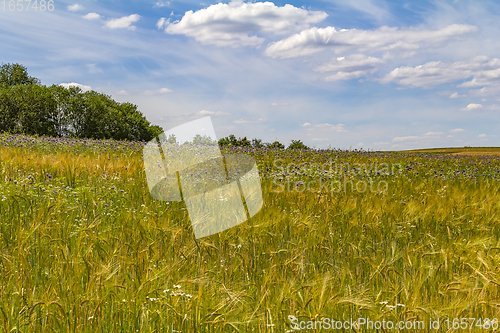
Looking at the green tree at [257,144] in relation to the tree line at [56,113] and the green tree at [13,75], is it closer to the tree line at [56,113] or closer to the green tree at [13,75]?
the tree line at [56,113]

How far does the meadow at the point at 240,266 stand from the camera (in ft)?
8.20

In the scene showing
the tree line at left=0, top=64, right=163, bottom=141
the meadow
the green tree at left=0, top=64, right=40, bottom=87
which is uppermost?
the green tree at left=0, top=64, right=40, bottom=87

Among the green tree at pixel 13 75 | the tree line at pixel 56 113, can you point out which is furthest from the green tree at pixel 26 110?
the green tree at pixel 13 75

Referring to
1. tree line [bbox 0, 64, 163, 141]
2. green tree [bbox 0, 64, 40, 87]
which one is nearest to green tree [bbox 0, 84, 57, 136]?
tree line [bbox 0, 64, 163, 141]

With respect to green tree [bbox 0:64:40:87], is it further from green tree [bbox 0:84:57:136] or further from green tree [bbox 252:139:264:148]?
green tree [bbox 252:139:264:148]

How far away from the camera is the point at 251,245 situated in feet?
13.1

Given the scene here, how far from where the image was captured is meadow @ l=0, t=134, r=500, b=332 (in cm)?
250

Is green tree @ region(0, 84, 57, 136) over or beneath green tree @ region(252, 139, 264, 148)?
over

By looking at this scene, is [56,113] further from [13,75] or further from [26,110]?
[13,75]

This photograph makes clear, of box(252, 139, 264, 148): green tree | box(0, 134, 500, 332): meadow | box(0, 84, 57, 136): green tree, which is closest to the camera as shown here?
box(0, 134, 500, 332): meadow

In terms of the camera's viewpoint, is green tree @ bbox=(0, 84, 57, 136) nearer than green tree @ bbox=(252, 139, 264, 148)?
No

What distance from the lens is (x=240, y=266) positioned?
365 cm

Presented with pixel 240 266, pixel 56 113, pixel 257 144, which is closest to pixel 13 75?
pixel 56 113

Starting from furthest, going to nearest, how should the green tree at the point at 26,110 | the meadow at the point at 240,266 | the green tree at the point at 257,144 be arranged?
the green tree at the point at 26,110 < the green tree at the point at 257,144 < the meadow at the point at 240,266
